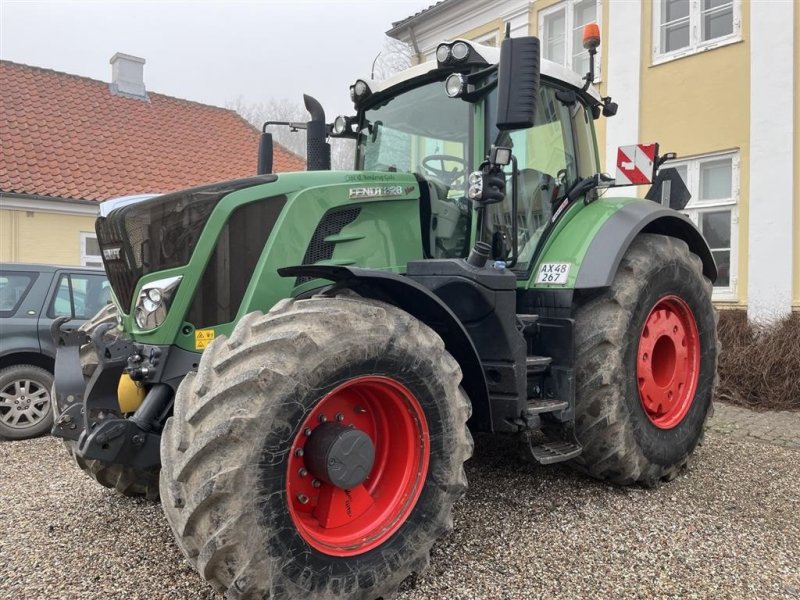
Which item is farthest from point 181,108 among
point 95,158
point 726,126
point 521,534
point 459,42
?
point 521,534

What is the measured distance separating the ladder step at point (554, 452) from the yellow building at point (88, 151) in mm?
10859

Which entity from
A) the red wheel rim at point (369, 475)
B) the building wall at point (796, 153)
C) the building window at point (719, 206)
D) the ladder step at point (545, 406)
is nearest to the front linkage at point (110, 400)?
the red wheel rim at point (369, 475)

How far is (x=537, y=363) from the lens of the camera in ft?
11.7

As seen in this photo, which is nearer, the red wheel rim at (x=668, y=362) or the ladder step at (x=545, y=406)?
the ladder step at (x=545, y=406)

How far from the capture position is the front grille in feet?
10.5

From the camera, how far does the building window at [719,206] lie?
8.33m

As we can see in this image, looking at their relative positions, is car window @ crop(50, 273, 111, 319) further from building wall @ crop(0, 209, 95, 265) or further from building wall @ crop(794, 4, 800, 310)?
building wall @ crop(794, 4, 800, 310)

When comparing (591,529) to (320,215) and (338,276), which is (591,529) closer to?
(338,276)

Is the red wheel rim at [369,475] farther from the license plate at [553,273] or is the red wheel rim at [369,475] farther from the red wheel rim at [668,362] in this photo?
the red wheel rim at [668,362]

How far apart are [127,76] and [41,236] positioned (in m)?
6.39

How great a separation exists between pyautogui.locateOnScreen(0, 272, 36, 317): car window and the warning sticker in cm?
437

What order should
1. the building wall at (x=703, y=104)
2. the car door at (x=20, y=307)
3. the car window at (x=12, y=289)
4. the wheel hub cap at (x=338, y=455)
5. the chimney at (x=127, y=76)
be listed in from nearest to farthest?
1. the wheel hub cap at (x=338, y=455)
2. the car door at (x=20, y=307)
3. the car window at (x=12, y=289)
4. the building wall at (x=703, y=104)
5. the chimney at (x=127, y=76)

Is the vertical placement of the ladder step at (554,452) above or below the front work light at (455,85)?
below

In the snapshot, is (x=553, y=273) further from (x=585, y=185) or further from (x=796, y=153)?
(x=796, y=153)
